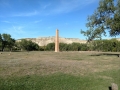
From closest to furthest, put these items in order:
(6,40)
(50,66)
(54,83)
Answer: (54,83)
(50,66)
(6,40)

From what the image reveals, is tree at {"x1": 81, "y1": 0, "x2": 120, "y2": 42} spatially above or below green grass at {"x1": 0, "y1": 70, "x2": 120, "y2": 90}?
above

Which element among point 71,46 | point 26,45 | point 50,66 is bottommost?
point 50,66

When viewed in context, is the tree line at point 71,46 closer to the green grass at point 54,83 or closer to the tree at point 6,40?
the tree at point 6,40

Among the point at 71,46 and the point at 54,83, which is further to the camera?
the point at 71,46

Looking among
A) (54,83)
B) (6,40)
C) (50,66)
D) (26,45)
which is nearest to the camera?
(54,83)

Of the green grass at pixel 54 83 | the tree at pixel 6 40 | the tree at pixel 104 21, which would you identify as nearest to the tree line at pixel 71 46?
the tree at pixel 6 40

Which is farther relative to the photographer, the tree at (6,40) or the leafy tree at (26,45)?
the leafy tree at (26,45)

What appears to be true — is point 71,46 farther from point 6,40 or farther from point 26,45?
point 6,40

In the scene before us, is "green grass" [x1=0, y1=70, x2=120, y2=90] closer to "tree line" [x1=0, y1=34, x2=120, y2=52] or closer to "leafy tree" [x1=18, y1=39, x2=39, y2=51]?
"tree line" [x1=0, y1=34, x2=120, y2=52]

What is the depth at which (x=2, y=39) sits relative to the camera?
60.6m

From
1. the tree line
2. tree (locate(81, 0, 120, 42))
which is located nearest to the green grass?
tree (locate(81, 0, 120, 42))

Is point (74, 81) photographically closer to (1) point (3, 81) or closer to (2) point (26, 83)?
(2) point (26, 83)

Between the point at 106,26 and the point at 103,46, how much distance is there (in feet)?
133

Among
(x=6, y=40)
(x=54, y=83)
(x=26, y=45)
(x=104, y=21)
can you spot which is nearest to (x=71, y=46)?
(x=26, y=45)
